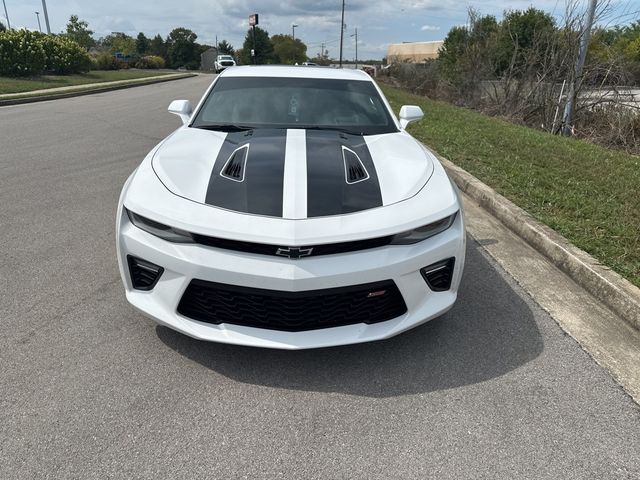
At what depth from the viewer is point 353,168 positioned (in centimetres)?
285

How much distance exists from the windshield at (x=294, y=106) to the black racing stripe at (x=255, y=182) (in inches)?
21.3

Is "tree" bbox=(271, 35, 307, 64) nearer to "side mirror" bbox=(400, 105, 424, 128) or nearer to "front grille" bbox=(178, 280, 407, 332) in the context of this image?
"side mirror" bbox=(400, 105, 424, 128)

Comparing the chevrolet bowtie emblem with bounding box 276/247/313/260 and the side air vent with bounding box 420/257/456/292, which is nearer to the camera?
the chevrolet bowtie emblem with bounding box 276/247/313/260

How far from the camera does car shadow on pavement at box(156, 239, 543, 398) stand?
241 cm

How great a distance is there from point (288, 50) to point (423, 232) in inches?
3636

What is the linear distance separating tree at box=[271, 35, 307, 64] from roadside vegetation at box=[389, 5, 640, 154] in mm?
69298

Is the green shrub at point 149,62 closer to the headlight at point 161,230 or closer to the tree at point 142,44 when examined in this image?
the tree at point 142,44

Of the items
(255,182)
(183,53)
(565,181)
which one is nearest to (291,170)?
(255,182)

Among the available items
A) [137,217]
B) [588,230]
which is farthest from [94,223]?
[588,230]

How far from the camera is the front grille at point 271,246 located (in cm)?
227

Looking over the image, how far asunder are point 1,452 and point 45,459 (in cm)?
20

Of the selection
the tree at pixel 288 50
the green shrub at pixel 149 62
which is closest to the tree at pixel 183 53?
the tree at pixel 288 50

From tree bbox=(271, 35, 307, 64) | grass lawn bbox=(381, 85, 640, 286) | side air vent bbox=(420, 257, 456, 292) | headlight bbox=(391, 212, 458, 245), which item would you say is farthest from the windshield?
tree bbox=(271, 35, 307, 64)

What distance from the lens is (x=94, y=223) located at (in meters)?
4.51
